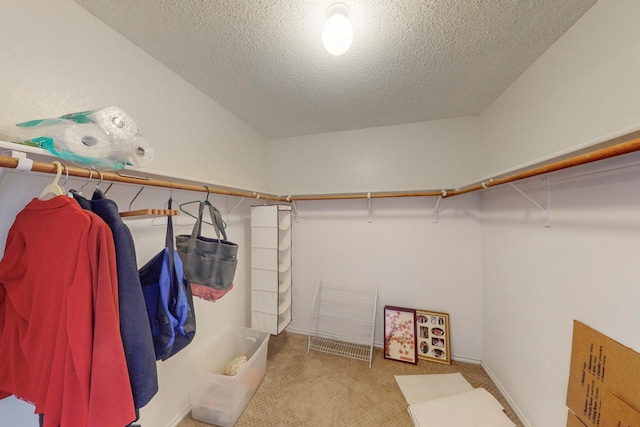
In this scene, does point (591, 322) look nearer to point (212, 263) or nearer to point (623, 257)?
point (623, 257)

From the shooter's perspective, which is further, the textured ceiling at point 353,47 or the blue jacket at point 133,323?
the textured ceiling at point 353,47

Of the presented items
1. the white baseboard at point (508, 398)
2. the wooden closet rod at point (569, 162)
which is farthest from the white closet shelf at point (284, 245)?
the white baseboard at point (508, 398)

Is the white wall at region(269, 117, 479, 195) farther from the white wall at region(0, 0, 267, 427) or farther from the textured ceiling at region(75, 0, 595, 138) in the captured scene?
the white wall at region(0, 0, 267, 427)

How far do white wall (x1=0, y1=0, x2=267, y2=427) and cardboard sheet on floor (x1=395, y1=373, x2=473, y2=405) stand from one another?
1.46m

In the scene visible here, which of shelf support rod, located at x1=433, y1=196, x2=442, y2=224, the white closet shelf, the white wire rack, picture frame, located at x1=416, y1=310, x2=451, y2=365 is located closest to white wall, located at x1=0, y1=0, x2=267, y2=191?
the white closet shelf

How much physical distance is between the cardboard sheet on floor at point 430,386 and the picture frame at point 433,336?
0.20 m

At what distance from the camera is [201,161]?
165 centimetres

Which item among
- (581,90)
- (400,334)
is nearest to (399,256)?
(400,334)

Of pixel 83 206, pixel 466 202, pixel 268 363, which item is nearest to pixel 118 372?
pixel 83 206

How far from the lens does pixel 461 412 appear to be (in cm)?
144

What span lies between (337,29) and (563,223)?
4.81ft

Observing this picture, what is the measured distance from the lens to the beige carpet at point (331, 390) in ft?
4.71

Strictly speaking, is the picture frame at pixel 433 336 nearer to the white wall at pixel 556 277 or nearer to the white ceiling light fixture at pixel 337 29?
the white wall at pixel 556 277

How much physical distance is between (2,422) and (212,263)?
861mm
